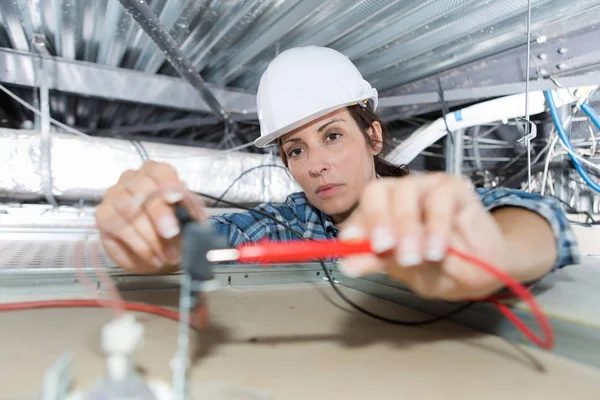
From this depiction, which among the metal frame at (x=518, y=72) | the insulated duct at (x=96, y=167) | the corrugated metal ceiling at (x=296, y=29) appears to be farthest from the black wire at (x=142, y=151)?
the metal frame at (x=518, y=72)

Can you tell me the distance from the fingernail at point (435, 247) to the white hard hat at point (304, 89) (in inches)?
24.5

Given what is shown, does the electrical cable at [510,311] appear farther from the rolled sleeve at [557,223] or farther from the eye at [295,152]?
the eye at [295,152]

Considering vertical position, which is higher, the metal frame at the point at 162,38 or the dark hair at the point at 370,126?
the metal frame at the point at 162,38

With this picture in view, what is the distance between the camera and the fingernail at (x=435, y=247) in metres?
0.29

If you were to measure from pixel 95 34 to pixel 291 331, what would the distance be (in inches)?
50.4

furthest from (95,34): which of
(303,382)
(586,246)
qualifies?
(586,246)

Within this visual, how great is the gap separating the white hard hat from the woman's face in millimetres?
28

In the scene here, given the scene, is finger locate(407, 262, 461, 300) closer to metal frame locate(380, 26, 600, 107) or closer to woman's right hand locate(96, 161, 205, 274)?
woman's right hand locate(96, 161, 205, 274)

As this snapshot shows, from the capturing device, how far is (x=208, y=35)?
1216 millimetres

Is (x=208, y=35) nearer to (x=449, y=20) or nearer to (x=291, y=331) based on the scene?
(x=449, y=20)

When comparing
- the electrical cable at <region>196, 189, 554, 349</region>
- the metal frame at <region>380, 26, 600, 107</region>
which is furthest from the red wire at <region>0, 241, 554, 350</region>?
the metal frame at <region>380, 26, 600, 107</region>

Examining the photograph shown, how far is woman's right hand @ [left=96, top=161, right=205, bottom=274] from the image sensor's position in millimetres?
379

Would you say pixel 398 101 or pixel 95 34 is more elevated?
pixel 95 34

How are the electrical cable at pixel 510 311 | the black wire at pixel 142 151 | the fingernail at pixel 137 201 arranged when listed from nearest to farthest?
the electrical cable at pixel 510 311 → the fingernail at pixel 137 201 → the black wire at pixel 142 151
